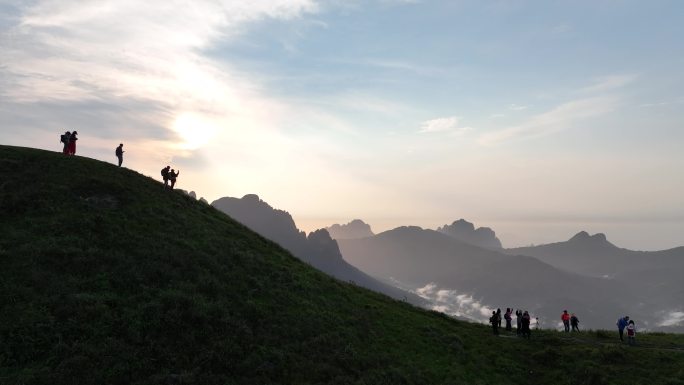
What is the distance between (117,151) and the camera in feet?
142

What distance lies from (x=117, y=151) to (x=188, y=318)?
1067 inches

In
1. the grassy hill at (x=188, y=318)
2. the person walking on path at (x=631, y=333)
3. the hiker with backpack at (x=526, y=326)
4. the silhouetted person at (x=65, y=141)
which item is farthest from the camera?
the silhouetted person at (x=65, y=141)

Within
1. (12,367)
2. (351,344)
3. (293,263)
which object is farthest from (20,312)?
(293,263)

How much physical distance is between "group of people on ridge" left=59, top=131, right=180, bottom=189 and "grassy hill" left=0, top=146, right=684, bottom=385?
2427 mm

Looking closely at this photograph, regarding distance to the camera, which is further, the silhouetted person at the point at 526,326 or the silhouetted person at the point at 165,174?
the silhouetted person at the point at 165,174

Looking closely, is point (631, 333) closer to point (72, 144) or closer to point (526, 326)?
point (526, 326)

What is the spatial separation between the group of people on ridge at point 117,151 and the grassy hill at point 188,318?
2.43 m

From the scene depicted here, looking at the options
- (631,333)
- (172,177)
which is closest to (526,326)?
(631,333)

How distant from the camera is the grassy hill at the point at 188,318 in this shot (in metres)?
20.1

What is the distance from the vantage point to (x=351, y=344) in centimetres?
2675

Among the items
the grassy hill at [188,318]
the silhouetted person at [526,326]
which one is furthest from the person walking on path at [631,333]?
the silhouetted person at [526,326]

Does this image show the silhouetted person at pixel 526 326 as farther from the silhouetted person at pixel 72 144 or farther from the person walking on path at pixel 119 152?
the silhouetted person at pixel 72 144

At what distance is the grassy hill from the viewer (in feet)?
65.8

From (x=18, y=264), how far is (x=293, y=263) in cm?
2154
